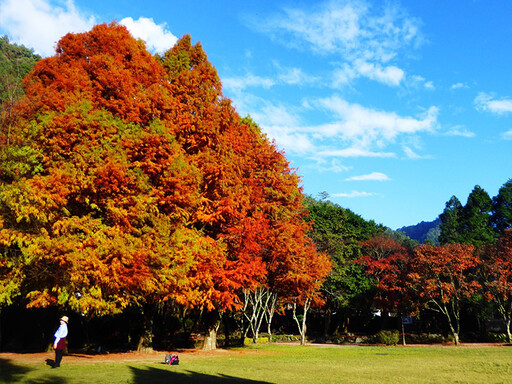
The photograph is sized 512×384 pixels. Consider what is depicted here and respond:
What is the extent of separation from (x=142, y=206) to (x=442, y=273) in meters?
24.0

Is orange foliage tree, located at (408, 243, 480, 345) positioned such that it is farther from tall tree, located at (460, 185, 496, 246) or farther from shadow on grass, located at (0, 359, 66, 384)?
tall tree, located at (460, 185, 496, 246)

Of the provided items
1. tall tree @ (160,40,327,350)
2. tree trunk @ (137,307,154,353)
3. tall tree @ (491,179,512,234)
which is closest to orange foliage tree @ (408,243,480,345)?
tall tree @ (160,40,327,350)

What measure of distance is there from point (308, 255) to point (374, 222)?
77.6 ft

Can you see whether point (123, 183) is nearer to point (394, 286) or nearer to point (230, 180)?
point (230, 180)

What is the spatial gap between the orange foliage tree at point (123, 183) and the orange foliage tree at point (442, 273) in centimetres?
1308

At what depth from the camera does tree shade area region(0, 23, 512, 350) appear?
14.1m

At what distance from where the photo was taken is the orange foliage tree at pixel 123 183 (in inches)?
547

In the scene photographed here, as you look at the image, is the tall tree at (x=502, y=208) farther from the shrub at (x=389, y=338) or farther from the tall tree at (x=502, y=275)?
the shrub at (x=389, y=338)

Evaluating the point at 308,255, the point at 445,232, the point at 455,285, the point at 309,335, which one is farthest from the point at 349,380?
the point at 445,232

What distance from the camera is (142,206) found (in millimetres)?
14883

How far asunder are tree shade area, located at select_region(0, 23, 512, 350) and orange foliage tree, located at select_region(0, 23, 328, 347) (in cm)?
7

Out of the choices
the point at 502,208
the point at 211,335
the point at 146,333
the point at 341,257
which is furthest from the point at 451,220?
the point at 146,333

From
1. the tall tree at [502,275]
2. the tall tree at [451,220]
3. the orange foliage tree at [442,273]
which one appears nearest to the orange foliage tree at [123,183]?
the orange foliage tree at [442,273]

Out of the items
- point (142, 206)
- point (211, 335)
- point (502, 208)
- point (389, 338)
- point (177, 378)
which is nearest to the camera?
point (177, 378)
